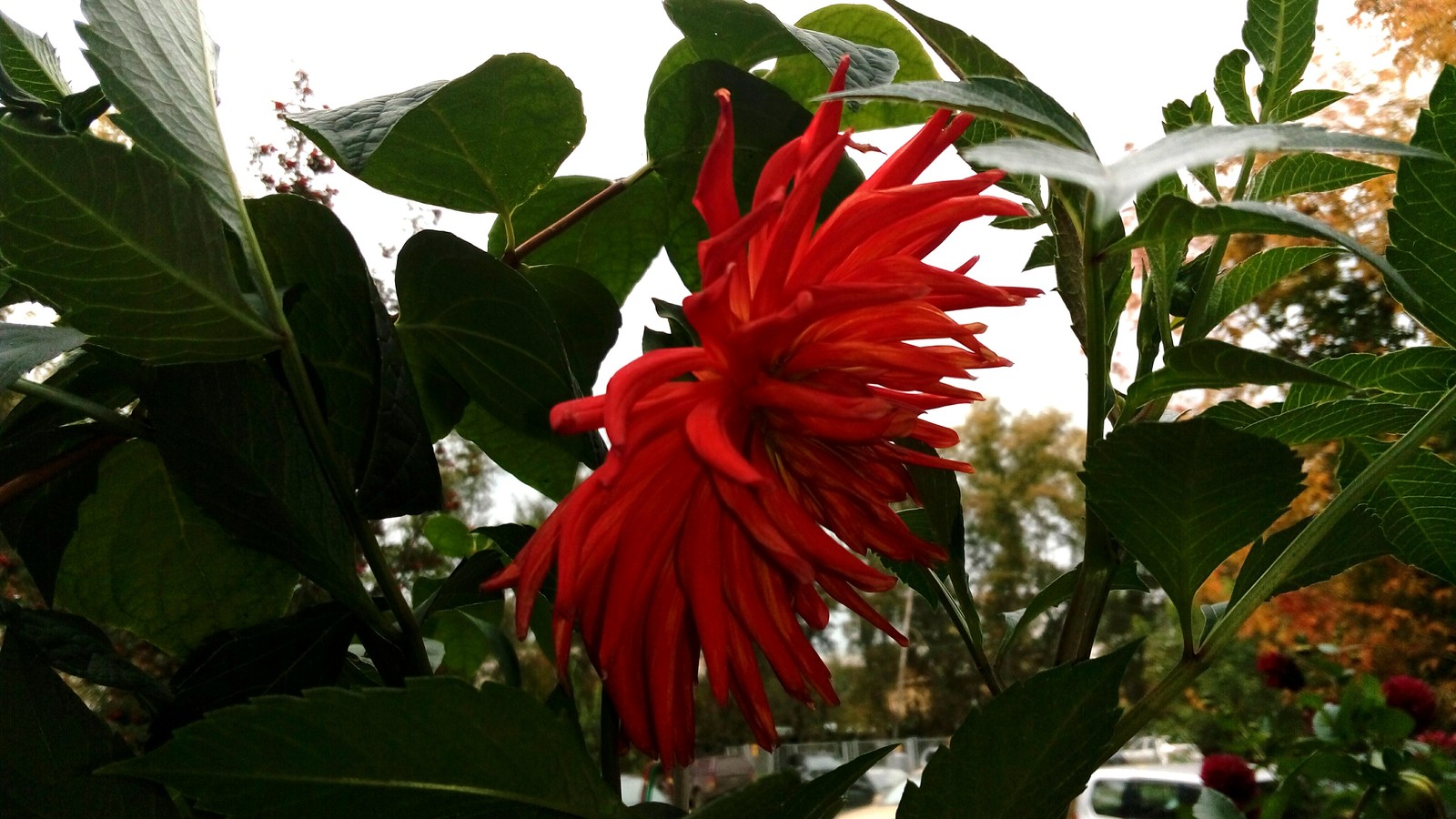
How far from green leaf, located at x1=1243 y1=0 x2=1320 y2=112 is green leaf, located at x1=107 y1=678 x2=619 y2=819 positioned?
0.65ft

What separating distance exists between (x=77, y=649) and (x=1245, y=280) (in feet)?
0.86

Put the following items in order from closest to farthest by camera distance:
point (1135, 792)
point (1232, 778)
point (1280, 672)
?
point (1232, 778) → point (1280, 672) → point (1135, 792)

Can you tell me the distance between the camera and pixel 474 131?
22 cm

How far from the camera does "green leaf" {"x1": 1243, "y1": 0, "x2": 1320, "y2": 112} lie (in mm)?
215

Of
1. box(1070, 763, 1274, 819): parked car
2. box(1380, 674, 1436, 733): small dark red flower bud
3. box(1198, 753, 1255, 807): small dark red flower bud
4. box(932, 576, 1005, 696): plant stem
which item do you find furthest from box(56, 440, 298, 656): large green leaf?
box(1070, 763, 1274, 819): parked car

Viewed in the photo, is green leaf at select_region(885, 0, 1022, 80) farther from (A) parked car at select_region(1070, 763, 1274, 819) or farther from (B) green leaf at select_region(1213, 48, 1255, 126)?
(A) parked car at select_region(1070, 763, 1274, 819)

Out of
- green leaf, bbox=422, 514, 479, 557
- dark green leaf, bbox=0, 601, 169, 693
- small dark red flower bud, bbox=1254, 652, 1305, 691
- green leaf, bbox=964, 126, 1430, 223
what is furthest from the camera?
small dark red flower bud, bbox=1254, 652, 1305, 691

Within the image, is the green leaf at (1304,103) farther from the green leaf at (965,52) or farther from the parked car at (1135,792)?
the parked car at (1135,792)

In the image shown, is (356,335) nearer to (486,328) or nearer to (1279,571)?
(486,328)

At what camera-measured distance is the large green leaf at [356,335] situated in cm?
21

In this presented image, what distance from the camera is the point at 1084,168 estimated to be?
107 millimetres

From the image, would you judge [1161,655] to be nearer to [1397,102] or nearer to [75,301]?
[1397,102]

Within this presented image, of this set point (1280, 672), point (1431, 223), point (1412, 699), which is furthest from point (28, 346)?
point (1280, 672)

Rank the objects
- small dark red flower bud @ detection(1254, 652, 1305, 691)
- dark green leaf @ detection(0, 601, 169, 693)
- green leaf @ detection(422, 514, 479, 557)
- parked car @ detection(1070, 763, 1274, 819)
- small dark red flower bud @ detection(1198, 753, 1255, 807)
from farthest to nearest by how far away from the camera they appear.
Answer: parked car @ detection(1070, 763, 1274, 819) < small dark red flower bud @ detection(1254, 652, 1305, 691) < small dark red flower bud @ detection(1198, 753, 1255, 807) < green leaf @ detection(422, 514, 479, 557) < dark green leaf @ detection(0, 601, 169, 693)
